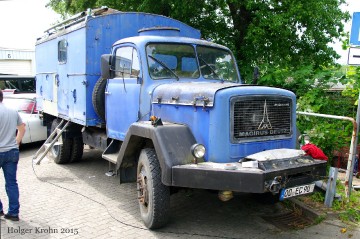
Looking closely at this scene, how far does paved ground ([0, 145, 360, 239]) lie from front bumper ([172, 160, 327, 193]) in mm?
850

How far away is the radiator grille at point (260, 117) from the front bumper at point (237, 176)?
0.48 metres

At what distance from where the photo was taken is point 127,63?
577 cm

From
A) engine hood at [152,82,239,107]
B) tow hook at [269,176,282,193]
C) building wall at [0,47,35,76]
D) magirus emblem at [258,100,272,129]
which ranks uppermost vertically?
building wall at [0,47,35,76]

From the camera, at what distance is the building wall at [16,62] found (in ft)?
98.5

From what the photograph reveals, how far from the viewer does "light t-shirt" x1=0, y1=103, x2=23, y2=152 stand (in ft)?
16.0

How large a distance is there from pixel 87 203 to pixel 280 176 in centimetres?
315

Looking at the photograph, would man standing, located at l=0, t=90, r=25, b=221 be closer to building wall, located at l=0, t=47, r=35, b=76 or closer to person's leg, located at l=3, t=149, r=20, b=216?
person's leg, located at l=3, t=149, r=20, b=216

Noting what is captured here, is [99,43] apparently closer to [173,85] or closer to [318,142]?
[173,85]

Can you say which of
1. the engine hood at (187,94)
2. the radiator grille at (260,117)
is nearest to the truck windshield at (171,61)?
the engine hood at (187,94)

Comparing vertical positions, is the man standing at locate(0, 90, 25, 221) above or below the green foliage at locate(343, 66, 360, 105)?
below

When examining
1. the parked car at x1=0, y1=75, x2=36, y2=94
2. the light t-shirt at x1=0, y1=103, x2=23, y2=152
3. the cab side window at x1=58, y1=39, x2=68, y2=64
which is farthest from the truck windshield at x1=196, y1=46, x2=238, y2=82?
the parked car at x1=0, y1=75, x2=36, y2=94

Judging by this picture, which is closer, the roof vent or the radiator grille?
the radiator grille

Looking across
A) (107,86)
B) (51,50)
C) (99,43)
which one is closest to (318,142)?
(107,86)

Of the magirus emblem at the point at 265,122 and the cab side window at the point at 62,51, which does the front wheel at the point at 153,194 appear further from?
the cab side window at the point at 62,51
